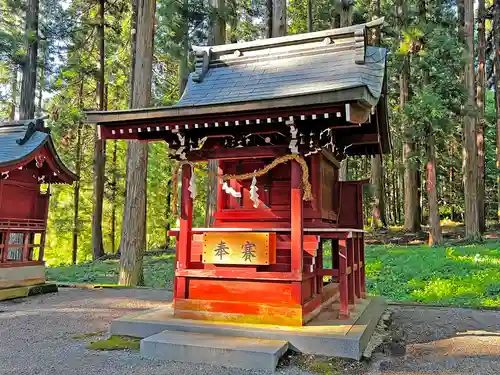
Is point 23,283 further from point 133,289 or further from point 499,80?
point 499,80

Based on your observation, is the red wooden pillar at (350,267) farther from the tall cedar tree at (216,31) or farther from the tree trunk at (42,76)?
the tree trunk at (42,76)

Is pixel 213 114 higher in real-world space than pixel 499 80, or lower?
lower

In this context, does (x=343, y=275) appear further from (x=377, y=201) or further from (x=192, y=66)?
(x=377, y=201)

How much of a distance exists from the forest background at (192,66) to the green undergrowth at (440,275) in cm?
271

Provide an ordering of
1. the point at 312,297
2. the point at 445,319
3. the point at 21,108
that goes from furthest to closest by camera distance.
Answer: the point at 21,108
the point at 445,319
the point at 312,297

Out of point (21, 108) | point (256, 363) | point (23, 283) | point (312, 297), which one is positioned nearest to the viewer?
point (256, 363)

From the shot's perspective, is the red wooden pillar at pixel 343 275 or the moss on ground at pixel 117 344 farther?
the red wooden pillar at pixel 343 275

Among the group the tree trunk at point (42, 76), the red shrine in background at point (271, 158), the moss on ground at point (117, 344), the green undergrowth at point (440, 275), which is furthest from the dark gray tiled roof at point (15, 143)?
the green undergrowth at point (440, 275)

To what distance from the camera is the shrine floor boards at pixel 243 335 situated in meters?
4.86

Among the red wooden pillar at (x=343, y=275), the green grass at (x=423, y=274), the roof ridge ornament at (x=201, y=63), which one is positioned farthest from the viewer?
the green grass at (x=423, y=274)

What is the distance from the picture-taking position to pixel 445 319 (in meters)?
7.07

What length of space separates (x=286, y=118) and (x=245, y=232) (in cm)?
166

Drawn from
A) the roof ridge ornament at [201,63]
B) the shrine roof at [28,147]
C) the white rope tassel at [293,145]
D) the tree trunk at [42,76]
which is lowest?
the white rope tassel at [293,145]

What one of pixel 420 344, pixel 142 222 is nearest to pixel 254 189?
pixel 420 344
